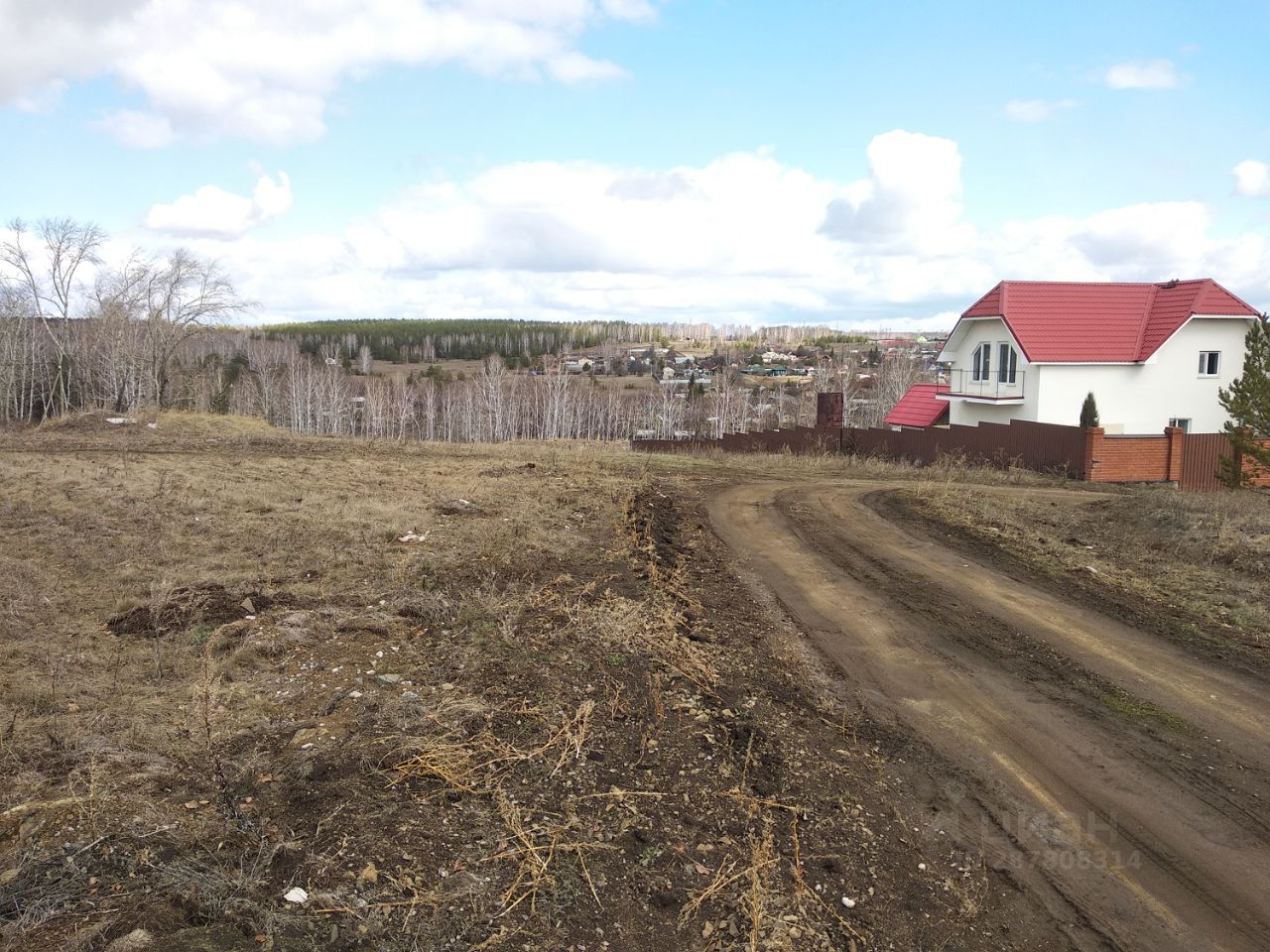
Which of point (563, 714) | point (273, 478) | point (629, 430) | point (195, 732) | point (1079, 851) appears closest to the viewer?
point (1079, 851)

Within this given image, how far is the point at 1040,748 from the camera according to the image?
5801 millimetres

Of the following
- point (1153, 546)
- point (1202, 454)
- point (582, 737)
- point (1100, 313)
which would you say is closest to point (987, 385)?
point (1100, 313)

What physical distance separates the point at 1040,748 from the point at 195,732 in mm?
5950

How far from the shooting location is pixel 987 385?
→ 33781 millimetres

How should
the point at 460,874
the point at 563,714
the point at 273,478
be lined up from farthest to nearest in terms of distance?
1. the point at 273,478
2. the point at 563,714
3. the point at 460,874

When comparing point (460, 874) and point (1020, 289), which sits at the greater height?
point (1020, 289)

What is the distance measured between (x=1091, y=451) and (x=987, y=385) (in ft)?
40.0

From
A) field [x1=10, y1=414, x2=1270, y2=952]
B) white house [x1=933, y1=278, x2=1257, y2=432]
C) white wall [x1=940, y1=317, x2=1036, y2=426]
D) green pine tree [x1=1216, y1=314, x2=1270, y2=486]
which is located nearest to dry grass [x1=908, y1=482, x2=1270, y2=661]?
field [x1=10, y1=414, x2=1270, y2=952]

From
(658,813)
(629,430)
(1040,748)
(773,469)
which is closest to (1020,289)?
(773,469)

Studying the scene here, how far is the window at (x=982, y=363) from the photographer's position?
34.0 metres

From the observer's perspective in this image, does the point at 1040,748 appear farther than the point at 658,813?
Yes

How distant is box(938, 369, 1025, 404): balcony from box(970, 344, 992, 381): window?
124 mm

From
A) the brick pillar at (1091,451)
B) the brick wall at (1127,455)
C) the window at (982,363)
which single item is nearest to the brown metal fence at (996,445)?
the brick pillar at (1091,451)

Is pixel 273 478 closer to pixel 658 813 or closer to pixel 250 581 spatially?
pixel 250 581
